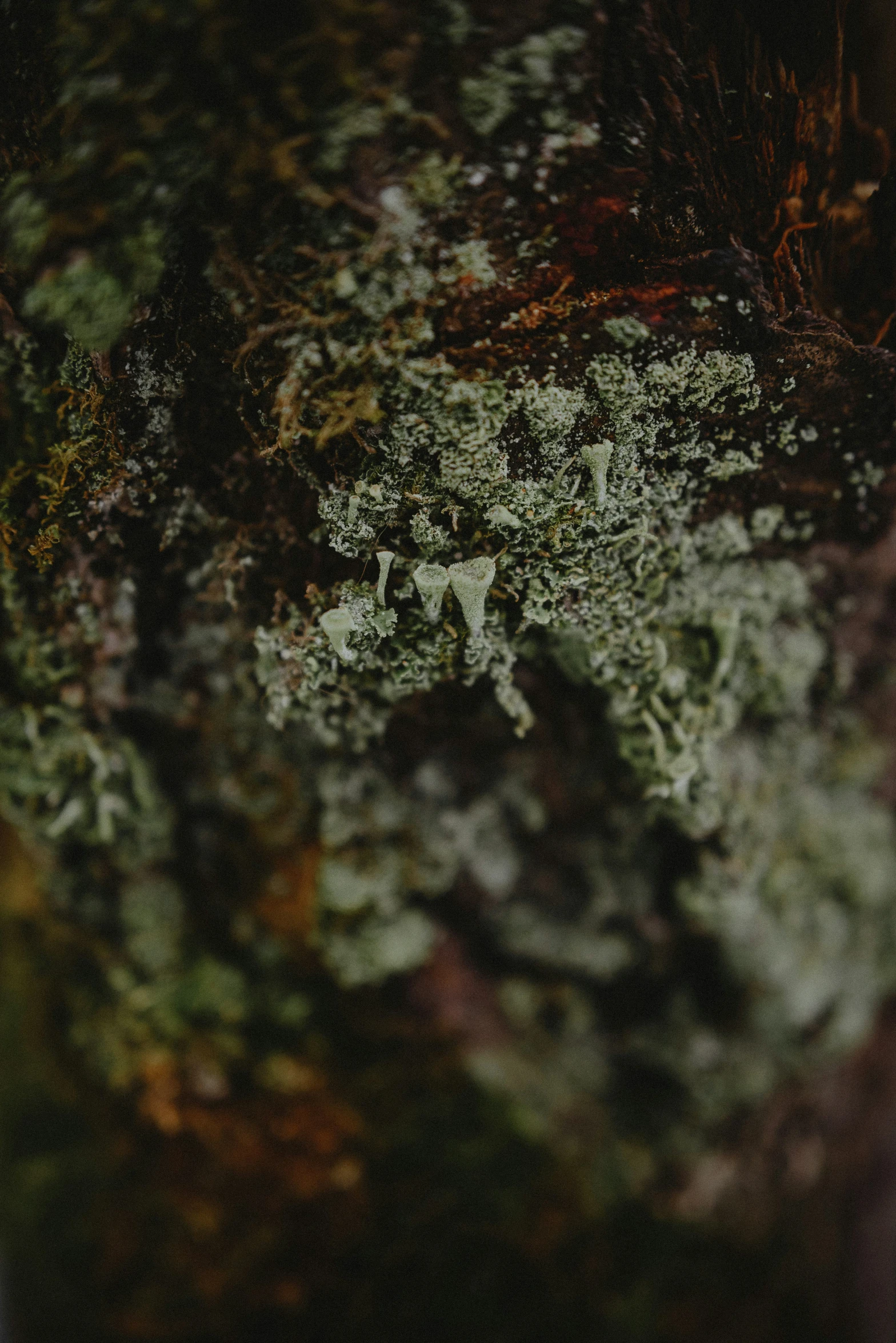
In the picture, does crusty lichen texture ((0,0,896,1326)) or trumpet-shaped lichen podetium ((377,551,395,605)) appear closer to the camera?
crusty lichen texture ((0,0,896,1326))

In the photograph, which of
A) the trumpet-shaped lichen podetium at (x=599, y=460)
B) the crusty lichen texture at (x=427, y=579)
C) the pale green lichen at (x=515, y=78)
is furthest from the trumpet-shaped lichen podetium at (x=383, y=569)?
the pale green lichen at (x=515, y=78)

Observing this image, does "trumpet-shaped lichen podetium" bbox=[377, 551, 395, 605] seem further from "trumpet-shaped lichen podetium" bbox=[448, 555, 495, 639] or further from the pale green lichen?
the pale green lichen

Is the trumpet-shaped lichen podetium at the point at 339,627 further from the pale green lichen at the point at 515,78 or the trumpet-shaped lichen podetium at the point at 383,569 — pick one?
the pale green lichen at the point at 515,78

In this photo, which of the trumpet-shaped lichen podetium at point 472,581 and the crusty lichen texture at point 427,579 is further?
the trumpet-shaped lichen podetium at point 472,581

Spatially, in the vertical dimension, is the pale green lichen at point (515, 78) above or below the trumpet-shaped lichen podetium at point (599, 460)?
above

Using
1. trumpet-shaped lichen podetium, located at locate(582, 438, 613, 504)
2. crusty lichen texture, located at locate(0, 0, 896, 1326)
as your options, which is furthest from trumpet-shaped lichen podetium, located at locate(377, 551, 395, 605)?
trumpet-shaped lichen podetium, located at locate(582, 438, 613, 504)

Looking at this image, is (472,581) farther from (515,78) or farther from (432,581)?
(515,78)

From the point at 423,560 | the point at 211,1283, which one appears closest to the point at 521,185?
the point at 423,560

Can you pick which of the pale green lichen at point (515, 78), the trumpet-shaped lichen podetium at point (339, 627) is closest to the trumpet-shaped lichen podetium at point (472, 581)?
the trumpet-shaped lichen podetium at point (339, 627)
